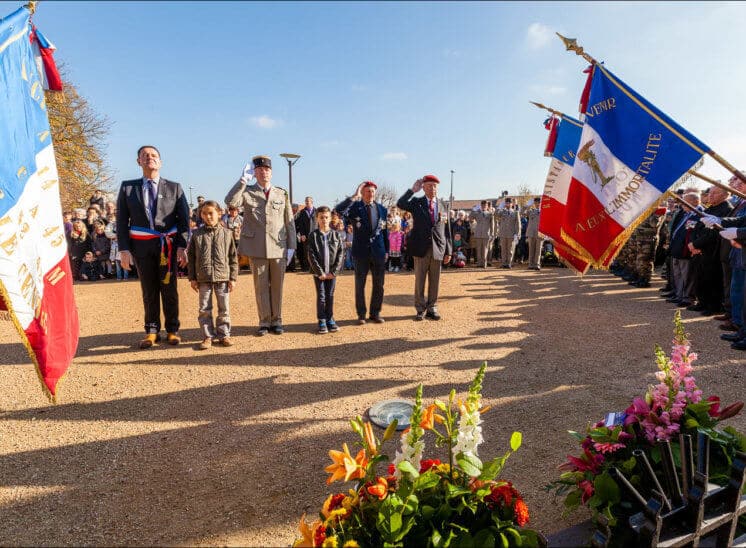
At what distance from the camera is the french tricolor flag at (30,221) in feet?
7.67

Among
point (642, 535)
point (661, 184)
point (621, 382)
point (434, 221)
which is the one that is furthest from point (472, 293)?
point (642, 535)

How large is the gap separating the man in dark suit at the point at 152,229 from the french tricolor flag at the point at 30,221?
246 cm

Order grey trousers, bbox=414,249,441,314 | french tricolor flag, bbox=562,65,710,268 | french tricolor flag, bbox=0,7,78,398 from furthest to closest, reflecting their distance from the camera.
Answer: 1. grey trousers, bbox=414,249,441,314
2. french tricolor flag, bbox=562,65,710,268
3. french tricolor flag, bbox=0,7,78,398

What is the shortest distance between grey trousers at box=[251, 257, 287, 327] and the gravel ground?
0.42 m

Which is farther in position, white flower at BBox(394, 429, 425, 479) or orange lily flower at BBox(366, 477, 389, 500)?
white flower at BBox(394, 429, 425, 479)

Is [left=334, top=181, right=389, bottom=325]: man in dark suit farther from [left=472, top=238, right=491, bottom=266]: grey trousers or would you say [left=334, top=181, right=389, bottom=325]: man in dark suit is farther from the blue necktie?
[left=472, top=238, right=491, bottom=266]: grey trousers

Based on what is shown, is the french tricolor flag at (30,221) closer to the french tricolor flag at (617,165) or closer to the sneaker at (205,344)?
the sneaker at (205,344)

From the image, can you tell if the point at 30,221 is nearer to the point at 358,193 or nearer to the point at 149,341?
the point at 149,341

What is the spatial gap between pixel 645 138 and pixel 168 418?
521 centimetres

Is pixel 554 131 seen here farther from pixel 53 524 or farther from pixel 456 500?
pixel 53 524

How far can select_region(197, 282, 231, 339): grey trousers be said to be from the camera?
17.9ft

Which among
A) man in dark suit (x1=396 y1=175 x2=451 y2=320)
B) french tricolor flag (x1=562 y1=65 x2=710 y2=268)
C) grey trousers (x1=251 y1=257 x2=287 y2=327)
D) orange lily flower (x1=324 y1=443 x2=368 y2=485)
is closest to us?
orange lily flower (x1=324 y1=443 x2=368 y2=485)

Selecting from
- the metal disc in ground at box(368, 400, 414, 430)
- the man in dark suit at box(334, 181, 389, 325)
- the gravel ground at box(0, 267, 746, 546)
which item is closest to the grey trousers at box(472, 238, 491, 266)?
the gravel ground at box(0, 267, 746, 546)

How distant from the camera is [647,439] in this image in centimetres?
210
